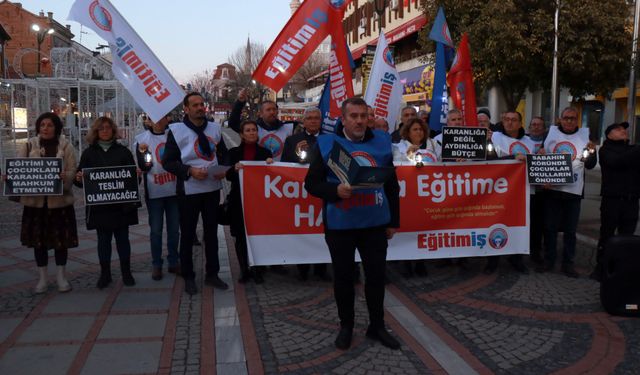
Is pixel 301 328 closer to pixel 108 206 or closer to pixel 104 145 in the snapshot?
pixel 108 206

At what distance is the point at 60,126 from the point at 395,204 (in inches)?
141

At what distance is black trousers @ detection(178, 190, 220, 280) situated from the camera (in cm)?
550

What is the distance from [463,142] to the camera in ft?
19.6

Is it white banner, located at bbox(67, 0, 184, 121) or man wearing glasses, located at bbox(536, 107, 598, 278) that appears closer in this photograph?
white banner, located at bbox(67, 0, 184, 121)

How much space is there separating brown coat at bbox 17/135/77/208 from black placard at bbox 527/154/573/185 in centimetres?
484

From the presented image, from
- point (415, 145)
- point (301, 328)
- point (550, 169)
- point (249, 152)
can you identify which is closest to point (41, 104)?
point (249, 152)

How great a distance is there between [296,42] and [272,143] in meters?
1.23

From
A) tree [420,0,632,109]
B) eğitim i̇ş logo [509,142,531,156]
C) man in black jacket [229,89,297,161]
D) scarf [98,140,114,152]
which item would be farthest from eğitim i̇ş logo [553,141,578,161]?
tree [420,0,632,109]

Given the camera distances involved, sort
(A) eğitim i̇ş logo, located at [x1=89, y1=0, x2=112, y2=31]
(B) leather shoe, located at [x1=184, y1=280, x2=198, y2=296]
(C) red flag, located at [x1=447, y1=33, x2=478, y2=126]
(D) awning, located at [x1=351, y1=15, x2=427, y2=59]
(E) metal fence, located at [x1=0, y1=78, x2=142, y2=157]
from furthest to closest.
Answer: (D) awning, located at [x1=351, y1=15, x2=427, y2=59], (E) metal fence, located at [x1=0, y1=78, x2=142, y2=157], (C) red flag, located at [x1=447, y1=33, x2=478, y2=126], (B) leather shoe, located at [x1=184, y1=280, x2=198, y2=296], (A) eğitim i̇ş logo, located at [x1=89, y1=0, x2=112, y2=31]

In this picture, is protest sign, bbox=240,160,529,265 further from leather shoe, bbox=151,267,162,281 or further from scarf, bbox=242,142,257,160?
leather shoe, bbox=151,267,162,281

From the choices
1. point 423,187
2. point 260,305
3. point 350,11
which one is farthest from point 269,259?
point 350,11

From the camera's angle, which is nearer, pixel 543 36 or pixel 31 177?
pixel 31 177

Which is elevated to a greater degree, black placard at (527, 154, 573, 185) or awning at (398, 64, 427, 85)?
awning at (398, 64, 427, 85)

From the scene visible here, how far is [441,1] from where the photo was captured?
51.4 ft
